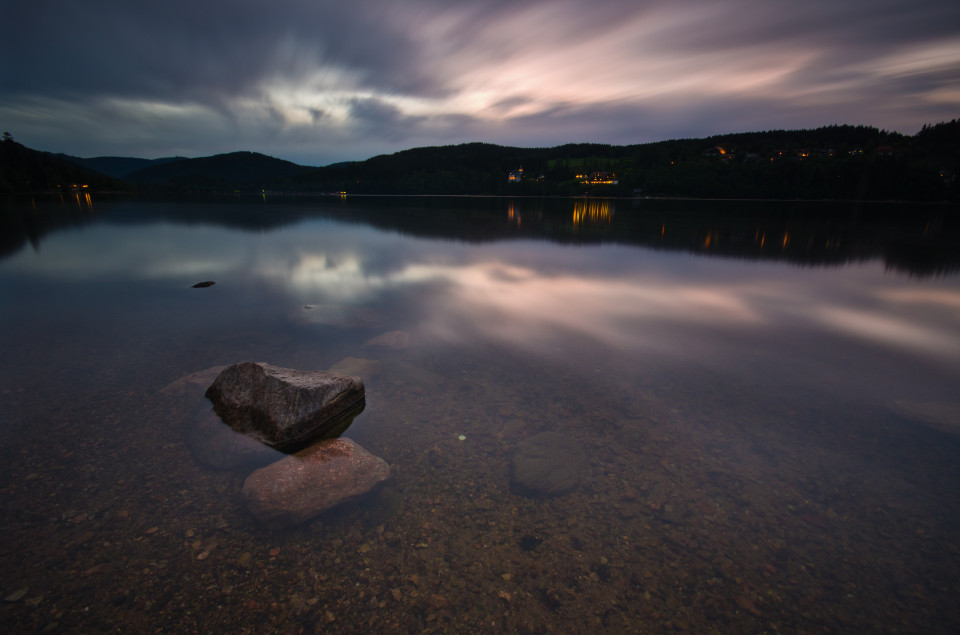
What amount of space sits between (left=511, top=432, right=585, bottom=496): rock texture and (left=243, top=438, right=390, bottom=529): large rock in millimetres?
2369

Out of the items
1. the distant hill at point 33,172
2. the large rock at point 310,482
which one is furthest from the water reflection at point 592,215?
the distant hill at point 33,172

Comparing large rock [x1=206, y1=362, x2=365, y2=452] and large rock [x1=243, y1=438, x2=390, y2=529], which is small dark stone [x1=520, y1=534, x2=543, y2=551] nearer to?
large rock [x1=243, y1=438, x2=390, y2=529]

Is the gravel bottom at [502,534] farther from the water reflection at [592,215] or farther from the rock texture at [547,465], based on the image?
the water reflection at [592,215]

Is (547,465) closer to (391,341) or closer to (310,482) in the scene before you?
(310,482)

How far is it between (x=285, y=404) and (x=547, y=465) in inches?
199

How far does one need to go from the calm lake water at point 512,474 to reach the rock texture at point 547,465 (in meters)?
0.14

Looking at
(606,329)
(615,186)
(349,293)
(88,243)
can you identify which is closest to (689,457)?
(606,329)

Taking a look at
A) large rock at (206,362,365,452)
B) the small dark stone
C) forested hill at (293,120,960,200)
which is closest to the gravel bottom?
the small dark stone

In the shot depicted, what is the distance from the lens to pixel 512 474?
23.1 ft

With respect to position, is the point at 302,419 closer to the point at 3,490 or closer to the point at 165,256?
the point at 3,490

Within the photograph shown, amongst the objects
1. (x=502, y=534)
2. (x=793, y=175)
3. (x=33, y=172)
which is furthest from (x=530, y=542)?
(x=33, y=172)

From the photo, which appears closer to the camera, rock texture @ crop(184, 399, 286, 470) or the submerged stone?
rock texture @ crop(184, 399, 286, 470)

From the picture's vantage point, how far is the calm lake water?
16.0 feet

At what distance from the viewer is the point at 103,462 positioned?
277 inches
